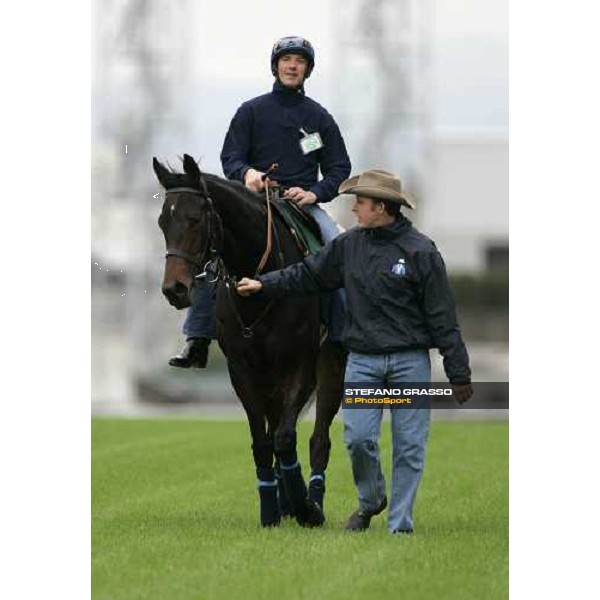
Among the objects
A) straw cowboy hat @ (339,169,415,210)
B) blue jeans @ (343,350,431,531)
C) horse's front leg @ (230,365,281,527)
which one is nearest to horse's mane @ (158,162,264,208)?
straw cowboy hat @ (339,169,415,210)

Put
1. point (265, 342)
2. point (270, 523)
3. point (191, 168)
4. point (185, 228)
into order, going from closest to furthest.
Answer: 1. point (185, 228)
2. point (191, 168)
3. point (265, 342)
4. point (270, 523)

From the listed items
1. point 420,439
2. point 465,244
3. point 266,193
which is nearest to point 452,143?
point 465,244

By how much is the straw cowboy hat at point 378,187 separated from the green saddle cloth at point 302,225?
2.49 ft

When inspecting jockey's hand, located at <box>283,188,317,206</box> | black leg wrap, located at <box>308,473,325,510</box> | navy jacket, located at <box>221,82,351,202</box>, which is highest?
navy jacket, located at <box>221,82,351,202</box>

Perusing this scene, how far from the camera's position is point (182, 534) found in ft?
33.0

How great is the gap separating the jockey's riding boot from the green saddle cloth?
873mm

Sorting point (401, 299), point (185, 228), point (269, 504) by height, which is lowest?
point (269, 504)

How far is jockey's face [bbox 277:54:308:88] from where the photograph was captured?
10.7m

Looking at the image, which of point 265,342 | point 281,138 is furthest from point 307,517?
point 281,138

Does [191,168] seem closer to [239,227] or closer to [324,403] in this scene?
[239,227]

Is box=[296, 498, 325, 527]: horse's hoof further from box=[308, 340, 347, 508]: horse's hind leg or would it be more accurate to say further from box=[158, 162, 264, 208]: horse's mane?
box=[158, 162, 264, 208]: horse's mane

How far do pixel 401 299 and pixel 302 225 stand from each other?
122 centimetres

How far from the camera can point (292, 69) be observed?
422 inches
